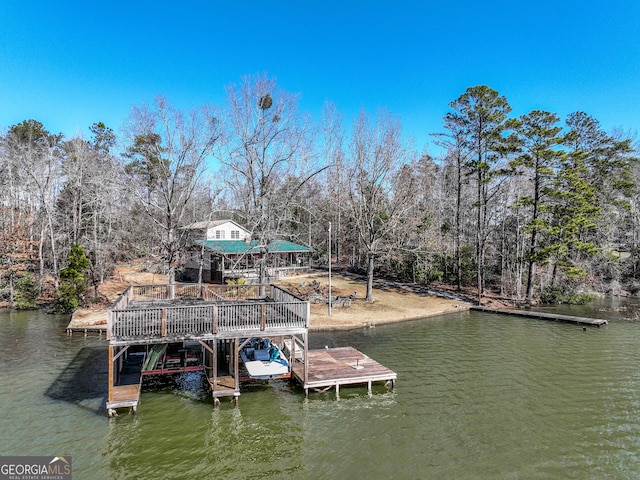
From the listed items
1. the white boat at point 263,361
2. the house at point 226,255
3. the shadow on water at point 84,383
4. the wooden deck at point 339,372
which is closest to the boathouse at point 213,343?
the wooden deck at point 339,372

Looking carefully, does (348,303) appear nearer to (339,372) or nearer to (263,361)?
(339,372)

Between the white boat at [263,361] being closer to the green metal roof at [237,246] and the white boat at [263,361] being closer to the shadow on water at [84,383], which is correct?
the shadow on water at [84,383]

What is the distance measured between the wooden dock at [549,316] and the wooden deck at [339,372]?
1759 cm

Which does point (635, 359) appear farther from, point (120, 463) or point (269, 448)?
point (120, 463)

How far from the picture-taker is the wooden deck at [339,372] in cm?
1488

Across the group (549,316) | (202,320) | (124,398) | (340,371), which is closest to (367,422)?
(340,371)

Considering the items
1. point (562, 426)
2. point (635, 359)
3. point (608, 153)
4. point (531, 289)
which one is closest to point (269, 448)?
point (562, 426)

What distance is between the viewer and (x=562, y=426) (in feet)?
41.1

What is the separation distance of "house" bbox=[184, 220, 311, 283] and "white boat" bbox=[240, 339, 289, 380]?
17964mm

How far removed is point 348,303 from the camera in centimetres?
3061

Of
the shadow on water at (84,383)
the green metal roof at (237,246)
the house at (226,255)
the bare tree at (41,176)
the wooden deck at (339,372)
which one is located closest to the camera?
the shadow on water at (84,383)

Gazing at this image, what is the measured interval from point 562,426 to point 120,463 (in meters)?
13.0

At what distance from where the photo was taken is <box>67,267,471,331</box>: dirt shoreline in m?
25.6

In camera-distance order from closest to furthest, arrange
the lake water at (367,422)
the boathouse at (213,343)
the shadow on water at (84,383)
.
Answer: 1. the lake water at (367,422)
2. the boathouse at (213,343)
3. the shadow on water at (84,383)
